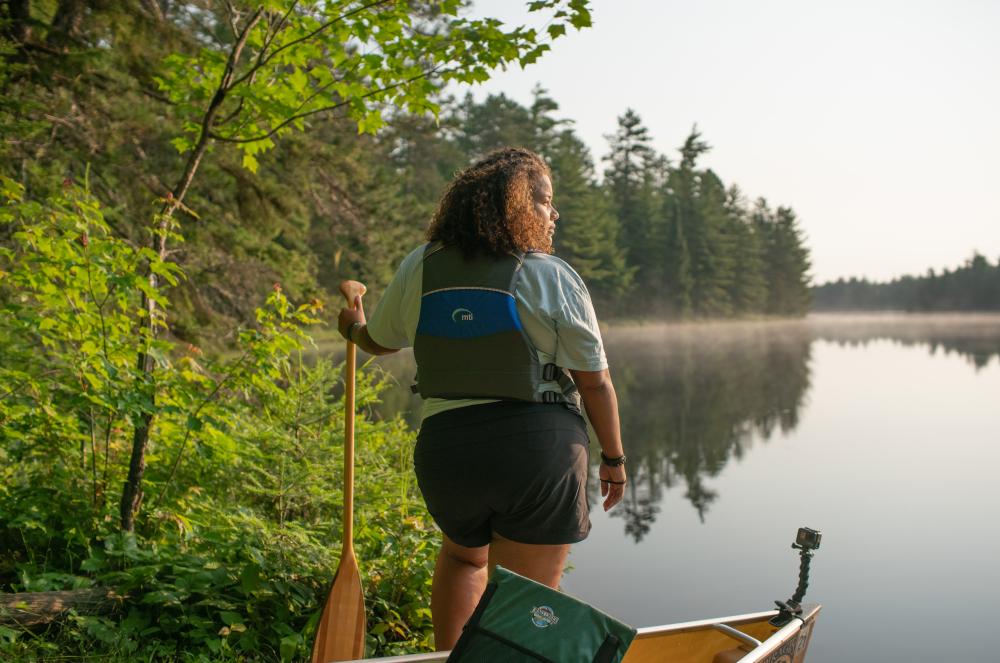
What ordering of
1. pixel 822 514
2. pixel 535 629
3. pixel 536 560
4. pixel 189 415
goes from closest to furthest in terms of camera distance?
1. pixel 535 629
2. pixel 536 560
3. pixel 189 415
4. pixel 822 514

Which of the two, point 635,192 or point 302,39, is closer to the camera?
point 302,39

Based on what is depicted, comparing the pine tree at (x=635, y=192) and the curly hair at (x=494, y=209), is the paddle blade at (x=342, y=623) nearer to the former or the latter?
the curly hair at (x=494, y=209)

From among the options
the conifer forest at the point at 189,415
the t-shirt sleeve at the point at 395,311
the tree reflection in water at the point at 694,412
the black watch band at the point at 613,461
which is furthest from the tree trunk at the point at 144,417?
the tree reflection in water at the point at 694,412

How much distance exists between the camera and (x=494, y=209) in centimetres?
225

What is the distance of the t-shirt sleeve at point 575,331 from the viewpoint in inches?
83.5

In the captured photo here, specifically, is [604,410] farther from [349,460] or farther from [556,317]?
[349,460]

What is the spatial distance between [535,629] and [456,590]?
60 centimetres

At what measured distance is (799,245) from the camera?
69.7 metres

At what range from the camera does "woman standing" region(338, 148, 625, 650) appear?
2146 millimetres

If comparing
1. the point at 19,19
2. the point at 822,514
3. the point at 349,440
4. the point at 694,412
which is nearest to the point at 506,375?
the point at 349,440

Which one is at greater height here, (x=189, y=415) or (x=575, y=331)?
(x=575, y=331)

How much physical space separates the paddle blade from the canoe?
90 centimetres

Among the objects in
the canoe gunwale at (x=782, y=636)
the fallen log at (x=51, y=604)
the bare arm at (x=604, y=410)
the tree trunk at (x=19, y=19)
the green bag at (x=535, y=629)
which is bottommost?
the fallen log at (x=51, y=604)

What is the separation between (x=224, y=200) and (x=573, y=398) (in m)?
11.1
